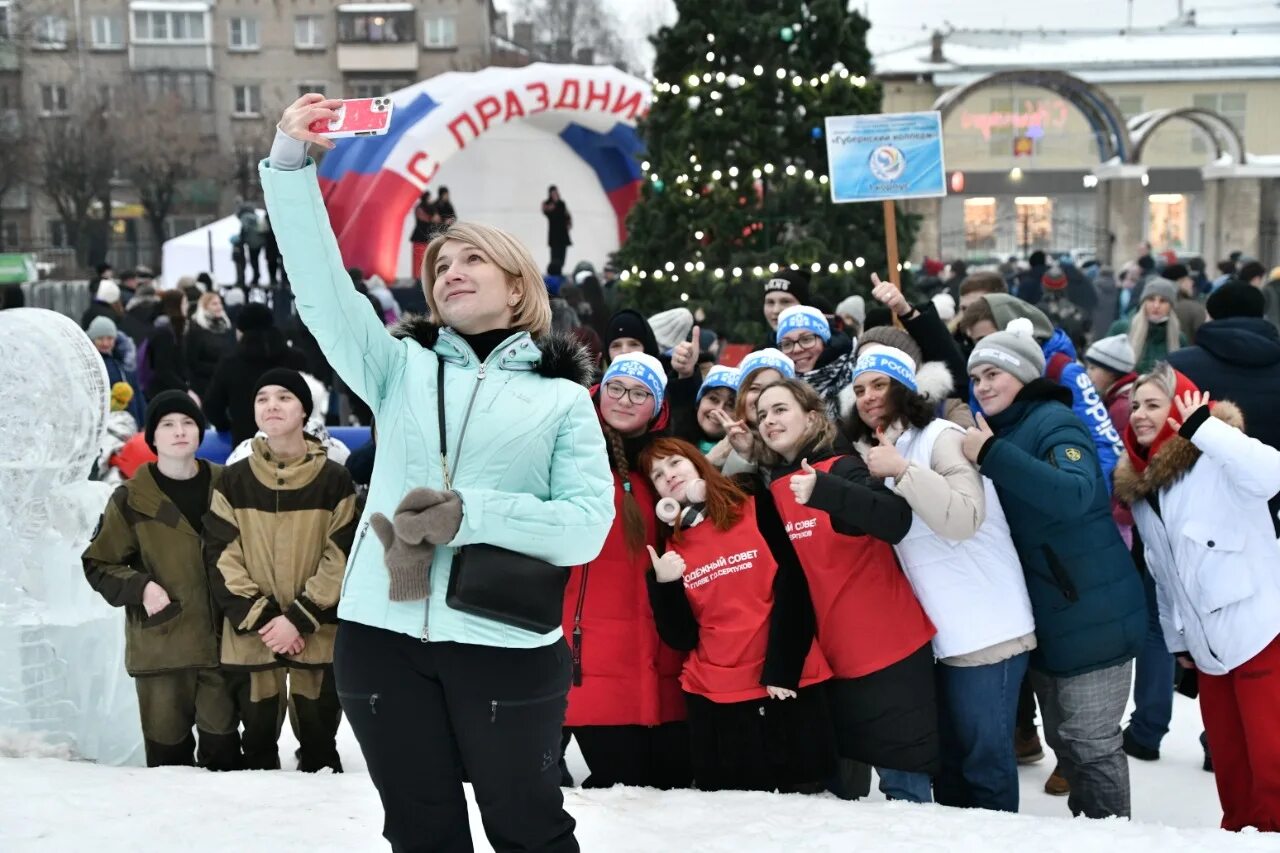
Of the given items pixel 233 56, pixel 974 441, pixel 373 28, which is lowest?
pixel 974 441

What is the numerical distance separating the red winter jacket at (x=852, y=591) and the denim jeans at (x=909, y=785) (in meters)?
0.36

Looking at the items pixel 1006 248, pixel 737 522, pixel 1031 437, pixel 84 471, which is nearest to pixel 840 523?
pixel 737 522

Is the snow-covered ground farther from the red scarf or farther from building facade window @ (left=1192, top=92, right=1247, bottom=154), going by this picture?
building facade window @ (left=1192, top=92, right=1247, bottom=154)

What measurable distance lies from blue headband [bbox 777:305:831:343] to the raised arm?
313 centimetres

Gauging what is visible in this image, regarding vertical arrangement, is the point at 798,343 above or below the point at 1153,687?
above

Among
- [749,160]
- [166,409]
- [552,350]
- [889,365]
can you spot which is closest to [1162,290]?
[749,160]

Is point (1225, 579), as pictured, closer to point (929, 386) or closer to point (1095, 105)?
point (929, 386)

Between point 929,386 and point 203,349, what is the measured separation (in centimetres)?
757

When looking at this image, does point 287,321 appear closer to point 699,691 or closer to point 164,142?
point 699,691

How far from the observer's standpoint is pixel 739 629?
13.8 ft

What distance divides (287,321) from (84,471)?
1011cm

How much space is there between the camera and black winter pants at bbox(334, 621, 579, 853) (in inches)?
102

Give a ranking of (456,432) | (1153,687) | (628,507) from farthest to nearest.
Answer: (1153,687), (628,507), (456,432)

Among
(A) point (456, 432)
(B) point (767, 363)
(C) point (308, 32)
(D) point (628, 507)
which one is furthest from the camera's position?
(C) point (308, 32)
